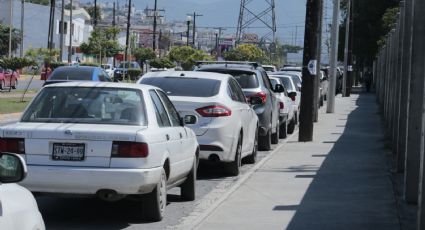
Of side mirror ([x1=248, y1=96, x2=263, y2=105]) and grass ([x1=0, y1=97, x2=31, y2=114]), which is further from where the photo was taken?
grass ([x1=0, y1=97, x2=31, y2=114])

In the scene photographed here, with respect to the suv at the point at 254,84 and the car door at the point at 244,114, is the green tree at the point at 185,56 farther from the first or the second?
the car door at the point at 244,114

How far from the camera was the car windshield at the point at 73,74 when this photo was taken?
2688 cm

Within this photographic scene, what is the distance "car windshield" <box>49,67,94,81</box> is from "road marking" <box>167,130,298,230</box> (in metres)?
12.6

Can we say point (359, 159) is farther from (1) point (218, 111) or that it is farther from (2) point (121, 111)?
(2) point (121, 111)

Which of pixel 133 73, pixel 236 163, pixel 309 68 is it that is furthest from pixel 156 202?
pixel 133 73

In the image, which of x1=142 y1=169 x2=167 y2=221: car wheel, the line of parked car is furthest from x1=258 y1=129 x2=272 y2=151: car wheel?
x1=142 y1=169 x2=167 y2=221: car wheel

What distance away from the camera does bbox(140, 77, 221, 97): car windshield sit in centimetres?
1338

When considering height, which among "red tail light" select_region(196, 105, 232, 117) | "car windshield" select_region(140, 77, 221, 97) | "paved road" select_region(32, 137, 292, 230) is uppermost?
"car windshield" select_region(140, 77, 221, 97)

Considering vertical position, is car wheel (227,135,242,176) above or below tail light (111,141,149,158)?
below

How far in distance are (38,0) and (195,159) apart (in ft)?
465

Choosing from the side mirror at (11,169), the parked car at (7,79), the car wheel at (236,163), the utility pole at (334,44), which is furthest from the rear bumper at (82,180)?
the parked car at (7,79)

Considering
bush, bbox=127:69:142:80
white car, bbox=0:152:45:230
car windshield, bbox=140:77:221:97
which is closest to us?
white car, bbox=0:152:45:230

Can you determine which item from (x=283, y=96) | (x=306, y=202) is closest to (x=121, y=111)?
(x=306, y=202)

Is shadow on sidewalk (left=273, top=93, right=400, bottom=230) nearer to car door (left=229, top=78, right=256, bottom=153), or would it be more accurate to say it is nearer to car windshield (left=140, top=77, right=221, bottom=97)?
car door (left=229, top=78, right=256, bottom=153)
